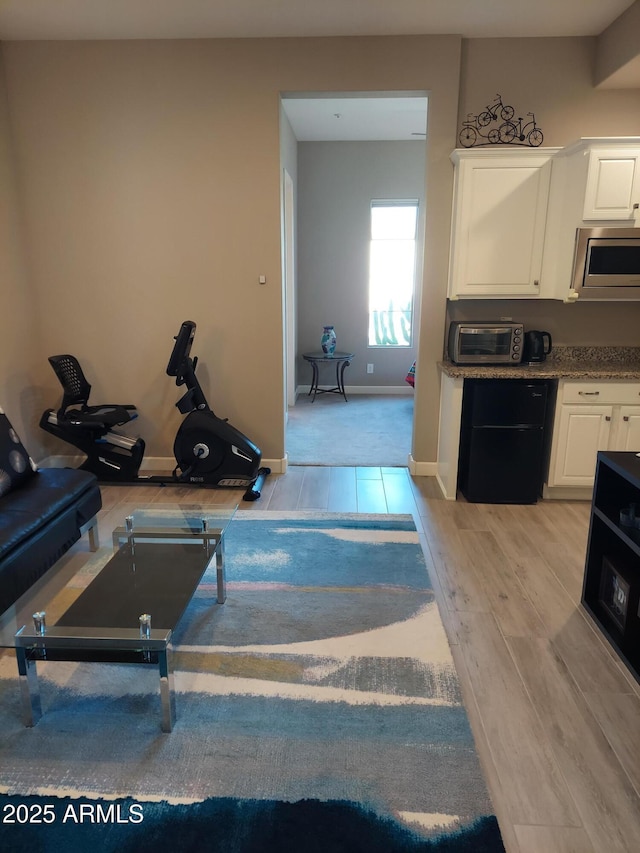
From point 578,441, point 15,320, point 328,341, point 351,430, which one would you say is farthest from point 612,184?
point 15,320

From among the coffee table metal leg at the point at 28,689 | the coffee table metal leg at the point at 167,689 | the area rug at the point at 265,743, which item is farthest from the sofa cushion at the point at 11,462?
the coffee table metal leg at the point at 167,689

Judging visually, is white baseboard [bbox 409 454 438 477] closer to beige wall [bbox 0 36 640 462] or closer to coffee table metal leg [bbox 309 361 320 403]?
beige wall [bbox 0 36 640 462]

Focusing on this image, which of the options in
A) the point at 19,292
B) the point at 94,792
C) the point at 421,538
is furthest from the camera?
the point at 19,292

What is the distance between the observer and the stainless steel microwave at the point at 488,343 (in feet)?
12.1

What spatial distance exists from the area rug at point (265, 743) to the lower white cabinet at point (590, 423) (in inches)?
62.7

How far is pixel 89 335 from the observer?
4.09 m

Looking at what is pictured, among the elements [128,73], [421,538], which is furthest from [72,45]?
[421,538]

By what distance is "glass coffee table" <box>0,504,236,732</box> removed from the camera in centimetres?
172

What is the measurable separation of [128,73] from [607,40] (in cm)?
300

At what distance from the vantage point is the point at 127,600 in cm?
201

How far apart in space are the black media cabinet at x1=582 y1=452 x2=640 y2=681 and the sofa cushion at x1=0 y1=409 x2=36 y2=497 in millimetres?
2718

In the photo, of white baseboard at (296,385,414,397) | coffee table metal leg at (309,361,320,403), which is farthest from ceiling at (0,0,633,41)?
white baseboard at (296,385,414,397)

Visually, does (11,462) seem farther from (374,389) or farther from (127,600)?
(374,389)

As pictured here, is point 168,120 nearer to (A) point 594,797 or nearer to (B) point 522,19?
(B) point 522,19
